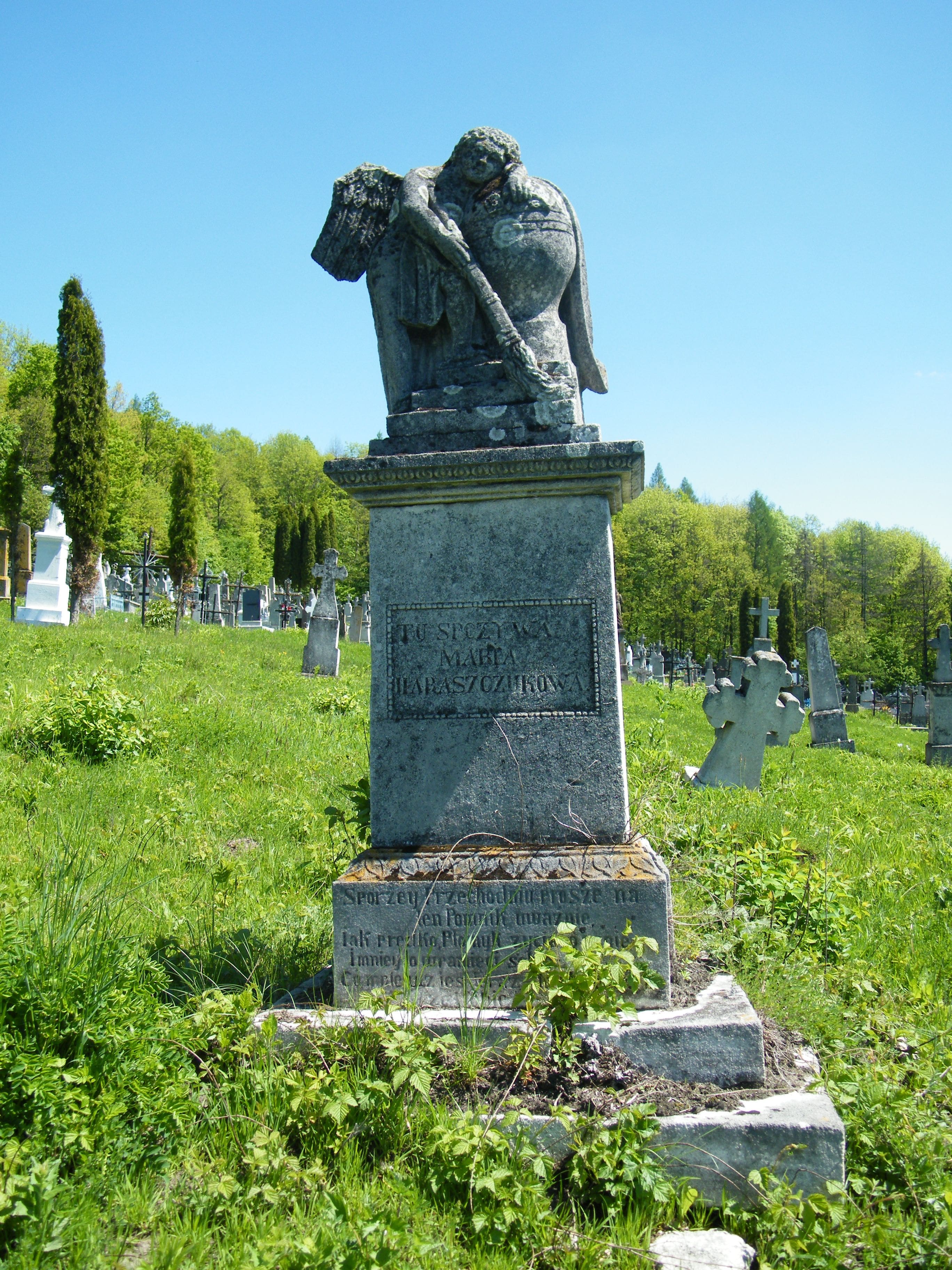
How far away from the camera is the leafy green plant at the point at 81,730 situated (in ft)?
24.4

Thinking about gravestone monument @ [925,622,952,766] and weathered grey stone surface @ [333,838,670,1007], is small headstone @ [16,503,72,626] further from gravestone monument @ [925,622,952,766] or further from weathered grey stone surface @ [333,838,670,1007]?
gravestone monument @ [925,622,952,766]

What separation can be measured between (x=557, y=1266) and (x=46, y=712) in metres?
6.76

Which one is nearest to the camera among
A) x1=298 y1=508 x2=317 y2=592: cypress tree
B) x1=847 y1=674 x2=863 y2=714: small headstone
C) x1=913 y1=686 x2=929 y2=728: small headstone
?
x1=913 y1=686 x2=929 y2=728: small headstone

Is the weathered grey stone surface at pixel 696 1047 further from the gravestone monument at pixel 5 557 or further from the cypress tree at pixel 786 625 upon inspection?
the cypress tree at pixel 786 625

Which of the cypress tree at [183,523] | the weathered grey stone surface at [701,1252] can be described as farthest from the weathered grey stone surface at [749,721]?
the cypress tree at [183,523]

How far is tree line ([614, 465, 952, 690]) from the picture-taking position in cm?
4894

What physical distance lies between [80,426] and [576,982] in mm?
23174

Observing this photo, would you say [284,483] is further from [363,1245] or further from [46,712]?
[363,1245]

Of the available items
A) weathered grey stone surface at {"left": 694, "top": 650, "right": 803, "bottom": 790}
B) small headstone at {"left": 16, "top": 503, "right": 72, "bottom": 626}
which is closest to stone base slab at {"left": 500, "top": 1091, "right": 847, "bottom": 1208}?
weathered grey stone surface at {"left": 694, "top": 650, "right": 803, "bottom": 790}

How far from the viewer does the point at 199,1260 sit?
2078mm

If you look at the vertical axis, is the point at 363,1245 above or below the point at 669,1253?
above

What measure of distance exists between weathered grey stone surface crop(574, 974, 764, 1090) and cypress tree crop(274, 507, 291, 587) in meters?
50.5

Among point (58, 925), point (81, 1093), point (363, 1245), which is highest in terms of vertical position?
point (58, 925)

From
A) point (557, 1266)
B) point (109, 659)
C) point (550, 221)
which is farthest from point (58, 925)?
point (109, 659)
